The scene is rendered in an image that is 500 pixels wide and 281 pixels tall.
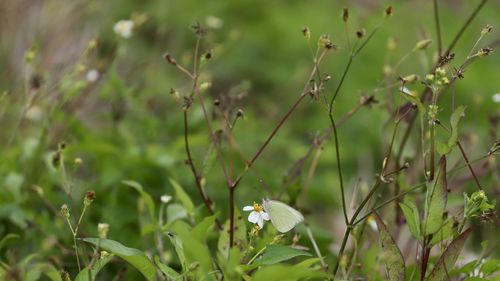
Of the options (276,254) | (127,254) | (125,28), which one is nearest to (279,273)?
(276,254)

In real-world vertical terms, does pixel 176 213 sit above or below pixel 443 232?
below

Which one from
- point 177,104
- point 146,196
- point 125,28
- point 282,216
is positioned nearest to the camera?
point 282,216

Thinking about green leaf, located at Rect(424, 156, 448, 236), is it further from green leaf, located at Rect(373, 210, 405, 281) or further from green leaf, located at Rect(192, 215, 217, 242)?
green leaf, located at Rect(192, 215, 217, 242)

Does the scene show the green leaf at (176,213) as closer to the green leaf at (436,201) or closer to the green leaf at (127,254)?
the green leaf at (127,254)

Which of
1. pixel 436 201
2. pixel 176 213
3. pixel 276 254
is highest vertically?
pixel 436 201

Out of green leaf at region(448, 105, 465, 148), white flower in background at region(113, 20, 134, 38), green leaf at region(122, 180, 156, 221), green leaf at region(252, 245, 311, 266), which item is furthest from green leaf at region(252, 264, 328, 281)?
white flower in background at region(113, 20, 134, 38)

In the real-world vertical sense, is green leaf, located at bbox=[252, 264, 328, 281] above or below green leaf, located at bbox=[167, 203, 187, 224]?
above

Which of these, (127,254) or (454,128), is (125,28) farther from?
(454,128)

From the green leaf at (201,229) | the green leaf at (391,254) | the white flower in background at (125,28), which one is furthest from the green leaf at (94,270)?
the white flower in background at (125,28)
